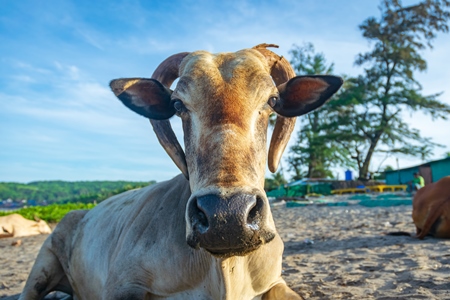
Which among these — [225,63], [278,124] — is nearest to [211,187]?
[225,63]

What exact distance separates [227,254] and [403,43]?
38.5 metres

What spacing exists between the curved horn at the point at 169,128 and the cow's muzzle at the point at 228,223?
1109 millimetres

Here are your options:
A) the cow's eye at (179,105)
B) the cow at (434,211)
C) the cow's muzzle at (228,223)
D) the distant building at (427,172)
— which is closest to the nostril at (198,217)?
the cow's muzzle at (228,223)

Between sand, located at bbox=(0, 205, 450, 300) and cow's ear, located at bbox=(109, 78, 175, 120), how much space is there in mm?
2241

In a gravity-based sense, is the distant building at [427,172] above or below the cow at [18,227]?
above

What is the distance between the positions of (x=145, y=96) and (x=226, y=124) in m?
1.12

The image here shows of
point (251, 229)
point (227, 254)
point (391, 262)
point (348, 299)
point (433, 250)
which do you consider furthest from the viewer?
point (433, 250)

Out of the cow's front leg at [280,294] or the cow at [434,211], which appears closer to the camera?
the cow's front leg at [280,294]

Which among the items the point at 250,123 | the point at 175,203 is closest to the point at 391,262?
the point at 175,203

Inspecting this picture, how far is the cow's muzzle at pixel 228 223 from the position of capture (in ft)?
6.79

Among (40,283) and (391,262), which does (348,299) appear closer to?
(391,262)

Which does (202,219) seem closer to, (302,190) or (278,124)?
(278,124)

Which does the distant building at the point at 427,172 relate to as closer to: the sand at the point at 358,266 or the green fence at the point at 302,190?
the green fence at the point at 302,190

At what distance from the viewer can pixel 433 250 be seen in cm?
586
